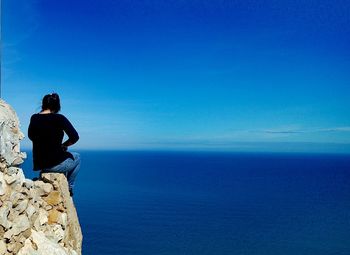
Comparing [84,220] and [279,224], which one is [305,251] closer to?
[279,224]

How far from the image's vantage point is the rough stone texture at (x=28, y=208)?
7.70 metres

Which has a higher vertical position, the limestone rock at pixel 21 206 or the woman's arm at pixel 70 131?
the woman's arm at pixel 70 131

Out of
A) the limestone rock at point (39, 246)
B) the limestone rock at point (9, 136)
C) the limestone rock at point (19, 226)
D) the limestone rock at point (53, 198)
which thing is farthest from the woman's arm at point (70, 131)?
the limestone rock at point (39, 246)

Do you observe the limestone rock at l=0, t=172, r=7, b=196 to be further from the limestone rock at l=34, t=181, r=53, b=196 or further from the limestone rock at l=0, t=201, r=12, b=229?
the limestone rock at l=34, t=181, r=53, b=196

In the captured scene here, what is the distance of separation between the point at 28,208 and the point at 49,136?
1802 millimetres

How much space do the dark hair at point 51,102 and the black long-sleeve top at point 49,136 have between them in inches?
7.0

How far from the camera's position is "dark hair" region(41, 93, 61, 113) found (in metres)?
8.92

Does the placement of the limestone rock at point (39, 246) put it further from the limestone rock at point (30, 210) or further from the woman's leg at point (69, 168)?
the woman's leg at point (69, 168)

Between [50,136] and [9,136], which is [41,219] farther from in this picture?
[9,136]

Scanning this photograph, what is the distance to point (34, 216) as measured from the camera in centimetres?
861

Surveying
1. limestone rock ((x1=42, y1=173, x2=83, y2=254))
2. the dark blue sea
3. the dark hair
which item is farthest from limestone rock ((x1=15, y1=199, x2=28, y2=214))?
the dark blue sea

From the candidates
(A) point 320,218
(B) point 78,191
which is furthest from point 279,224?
(B) point 78,191

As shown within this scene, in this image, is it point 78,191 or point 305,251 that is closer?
point 305,251

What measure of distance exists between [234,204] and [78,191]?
49760 millimetres
